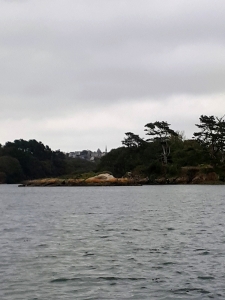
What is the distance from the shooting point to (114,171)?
14088 cm

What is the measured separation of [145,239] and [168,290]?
32.9 ft

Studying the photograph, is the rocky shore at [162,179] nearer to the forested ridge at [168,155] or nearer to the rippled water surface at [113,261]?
the forested ridge at [168,155]

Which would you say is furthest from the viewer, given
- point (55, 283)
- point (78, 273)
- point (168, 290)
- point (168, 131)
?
point (168, 131)

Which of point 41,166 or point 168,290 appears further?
point 41,166

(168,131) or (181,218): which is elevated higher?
(168,131)

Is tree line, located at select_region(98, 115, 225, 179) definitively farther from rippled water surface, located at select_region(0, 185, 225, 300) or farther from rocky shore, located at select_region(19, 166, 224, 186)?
rippled water surface, located at select_region(0, 185, 225, 300)

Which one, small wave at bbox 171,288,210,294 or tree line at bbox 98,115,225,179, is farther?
tree line at bbox 98,115,225,179

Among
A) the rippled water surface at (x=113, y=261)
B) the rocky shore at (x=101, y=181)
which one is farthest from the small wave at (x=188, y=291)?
the rocky shore at (x=101, y=181)

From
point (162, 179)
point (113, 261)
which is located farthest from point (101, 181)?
point (113, 261)

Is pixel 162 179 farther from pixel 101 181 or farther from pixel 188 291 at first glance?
pixel 188 291

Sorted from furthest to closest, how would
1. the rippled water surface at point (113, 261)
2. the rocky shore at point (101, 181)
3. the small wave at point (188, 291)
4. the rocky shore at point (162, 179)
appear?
the rocky shore at point (101, 181), the rocky shore at point (162, 179), the rippled water surface at point (113, 261), the small wave at point (188, 291)

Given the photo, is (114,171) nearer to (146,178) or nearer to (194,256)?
(146,178)

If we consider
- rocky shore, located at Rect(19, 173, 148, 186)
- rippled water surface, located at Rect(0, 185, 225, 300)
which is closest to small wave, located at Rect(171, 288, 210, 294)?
rippled water surface, located at Rect(0, 185, 225, 300)

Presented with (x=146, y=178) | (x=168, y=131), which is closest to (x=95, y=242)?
(x=146, y=178)
